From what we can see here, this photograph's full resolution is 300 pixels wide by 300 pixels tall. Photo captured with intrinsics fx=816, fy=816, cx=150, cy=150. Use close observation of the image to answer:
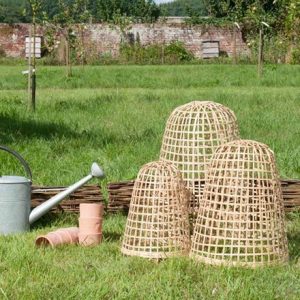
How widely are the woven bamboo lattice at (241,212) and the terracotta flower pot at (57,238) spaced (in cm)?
69

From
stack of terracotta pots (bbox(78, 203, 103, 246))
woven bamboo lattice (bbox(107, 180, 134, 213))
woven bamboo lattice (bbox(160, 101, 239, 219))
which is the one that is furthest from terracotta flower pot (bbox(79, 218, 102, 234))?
woven bamboo lattice (bbox(107, 180, 134, 213))

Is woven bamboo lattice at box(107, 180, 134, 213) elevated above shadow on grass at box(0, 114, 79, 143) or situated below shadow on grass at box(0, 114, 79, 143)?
above

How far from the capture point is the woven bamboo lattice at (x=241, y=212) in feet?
12.0

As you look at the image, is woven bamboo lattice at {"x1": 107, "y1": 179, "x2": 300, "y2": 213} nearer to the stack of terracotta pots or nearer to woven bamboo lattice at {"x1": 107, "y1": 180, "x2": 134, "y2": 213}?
woven bamboo lattice at {"x1": 107, "y1": 180, "x2": 134, "y2": 213}

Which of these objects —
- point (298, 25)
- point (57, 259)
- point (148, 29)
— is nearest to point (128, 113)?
point (57, 259)

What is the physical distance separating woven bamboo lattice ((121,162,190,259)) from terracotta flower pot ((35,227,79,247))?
0.36 meters

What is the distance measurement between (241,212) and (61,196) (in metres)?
1.19

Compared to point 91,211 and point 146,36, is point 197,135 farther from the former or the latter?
point 146,36

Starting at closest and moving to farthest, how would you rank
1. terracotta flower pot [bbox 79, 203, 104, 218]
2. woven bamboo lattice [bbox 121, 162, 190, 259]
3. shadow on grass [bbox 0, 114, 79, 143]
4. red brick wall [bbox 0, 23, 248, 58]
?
woven bamboo lattice [bbox 121, 162, 190, 259]
terracotta flower pot [bbox 79, 203, 104, 218]
shadow on grass [bbox 0, 114, 79, 143]
red brick wall [bbox 0, 23, 248, 58]

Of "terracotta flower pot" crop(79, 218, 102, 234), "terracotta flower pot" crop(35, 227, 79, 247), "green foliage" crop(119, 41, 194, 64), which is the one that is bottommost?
"green foliage" crop(119, 41, 194, 64)

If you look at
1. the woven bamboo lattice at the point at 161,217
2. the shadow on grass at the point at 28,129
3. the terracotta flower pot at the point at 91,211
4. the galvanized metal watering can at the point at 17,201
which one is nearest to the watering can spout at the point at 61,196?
the galvanized metal watering can at the point at 17,201

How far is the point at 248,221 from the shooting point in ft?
11.9

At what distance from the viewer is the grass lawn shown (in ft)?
10.9

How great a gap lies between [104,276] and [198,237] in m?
0.53
